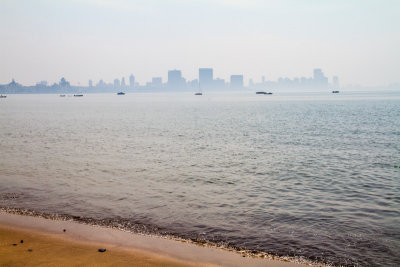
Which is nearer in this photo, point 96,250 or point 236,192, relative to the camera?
point 96,250

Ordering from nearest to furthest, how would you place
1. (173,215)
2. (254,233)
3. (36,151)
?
1. (254,233)
2. (173,215)
3. (36,151)

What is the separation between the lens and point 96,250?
11406 mm

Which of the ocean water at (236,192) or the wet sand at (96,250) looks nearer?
the wet sand at (96,250)

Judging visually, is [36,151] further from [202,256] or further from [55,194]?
[202,256]

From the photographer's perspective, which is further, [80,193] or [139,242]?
[80,193]

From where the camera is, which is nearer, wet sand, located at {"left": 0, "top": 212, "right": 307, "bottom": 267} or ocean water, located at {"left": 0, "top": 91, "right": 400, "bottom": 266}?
wet sand, located at {"left": 0, "top": 212, "right": 307, "bottom": 267}

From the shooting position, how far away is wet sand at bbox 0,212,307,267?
1045 cm

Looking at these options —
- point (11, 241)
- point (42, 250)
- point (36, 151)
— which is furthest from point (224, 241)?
point (36, 151)

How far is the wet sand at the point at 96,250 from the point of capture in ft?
34.3

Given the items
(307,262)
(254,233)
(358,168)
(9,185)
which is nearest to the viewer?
(307,262)

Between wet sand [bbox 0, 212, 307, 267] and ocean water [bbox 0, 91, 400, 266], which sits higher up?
wet sand [bbox 0, 212, 307, 267]

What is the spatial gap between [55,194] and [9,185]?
438 cm

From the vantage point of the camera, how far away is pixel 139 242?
12.4 meters

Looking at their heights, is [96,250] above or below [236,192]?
above
